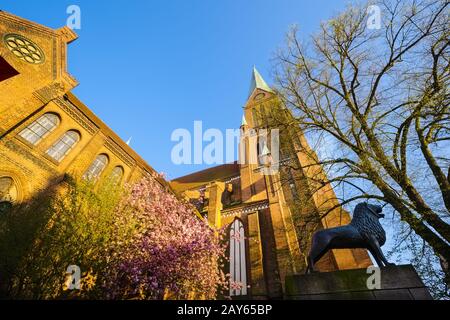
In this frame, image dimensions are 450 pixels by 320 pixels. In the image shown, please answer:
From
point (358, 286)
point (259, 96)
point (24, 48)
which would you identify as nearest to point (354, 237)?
point (358, 286)

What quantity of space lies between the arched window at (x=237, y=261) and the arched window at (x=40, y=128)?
12.5 metres

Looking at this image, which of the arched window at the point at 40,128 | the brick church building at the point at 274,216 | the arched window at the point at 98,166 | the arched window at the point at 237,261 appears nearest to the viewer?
the brick church building at the point at 274,216

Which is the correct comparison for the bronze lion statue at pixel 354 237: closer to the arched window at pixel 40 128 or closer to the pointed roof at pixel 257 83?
the arched window at pixel 40 128

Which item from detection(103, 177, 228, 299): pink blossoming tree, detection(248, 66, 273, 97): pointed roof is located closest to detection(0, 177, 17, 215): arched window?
detection(103, 177, 228, 299): pink blossoming tree

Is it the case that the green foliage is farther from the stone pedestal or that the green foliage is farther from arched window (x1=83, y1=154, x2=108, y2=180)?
the stone pedestal

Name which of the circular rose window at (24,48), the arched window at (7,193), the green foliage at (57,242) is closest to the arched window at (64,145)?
the arched window at (7,193)

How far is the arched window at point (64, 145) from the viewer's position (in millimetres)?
12750

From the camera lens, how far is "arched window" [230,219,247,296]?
522 inches

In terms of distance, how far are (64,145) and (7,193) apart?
431 centimetres

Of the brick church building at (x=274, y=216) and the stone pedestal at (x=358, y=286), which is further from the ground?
the brick church building at (x=274, y=216)

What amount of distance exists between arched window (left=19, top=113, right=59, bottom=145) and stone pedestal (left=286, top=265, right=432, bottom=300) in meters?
13.5

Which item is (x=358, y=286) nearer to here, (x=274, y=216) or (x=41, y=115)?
(x=274, y=216)
